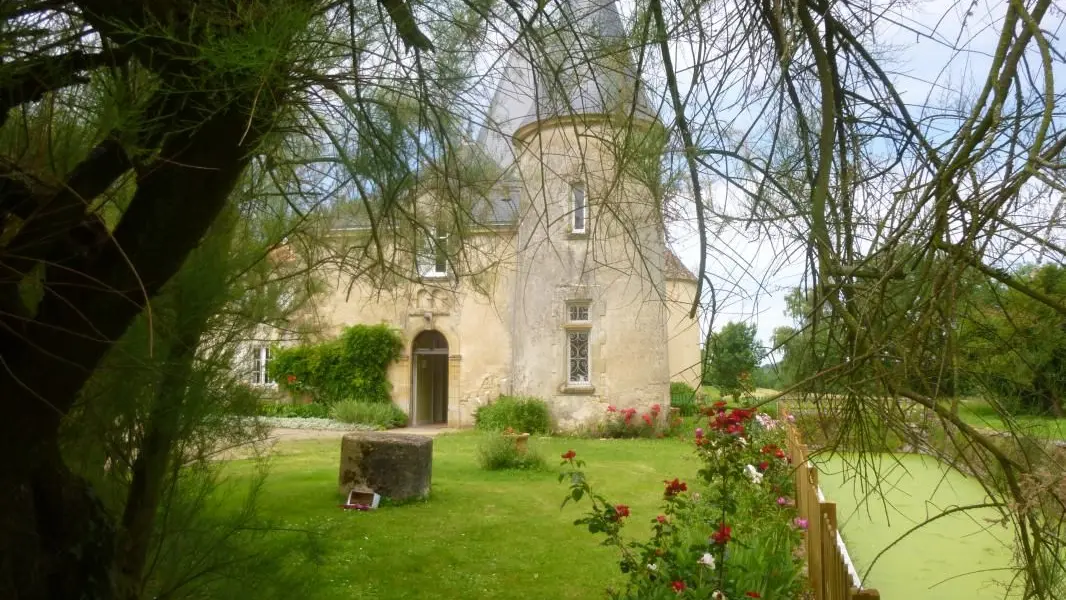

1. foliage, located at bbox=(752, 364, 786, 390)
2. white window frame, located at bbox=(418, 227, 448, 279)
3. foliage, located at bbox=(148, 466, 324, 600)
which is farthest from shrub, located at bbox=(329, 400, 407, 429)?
foliage, located at bbox=(752, 364, 786, 390)

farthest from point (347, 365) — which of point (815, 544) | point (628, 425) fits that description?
point (815, 544)

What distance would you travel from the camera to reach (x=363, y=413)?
1689 centimetres

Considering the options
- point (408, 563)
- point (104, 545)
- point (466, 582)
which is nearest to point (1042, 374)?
point (104, 545)

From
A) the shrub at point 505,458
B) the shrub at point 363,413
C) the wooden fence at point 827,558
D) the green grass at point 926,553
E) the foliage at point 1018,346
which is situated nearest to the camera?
the foliage at point 1018,346

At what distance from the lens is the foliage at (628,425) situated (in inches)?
608

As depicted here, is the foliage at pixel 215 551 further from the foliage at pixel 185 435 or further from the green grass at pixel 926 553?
the green grass at pixel 926 553

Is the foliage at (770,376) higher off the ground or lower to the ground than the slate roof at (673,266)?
lower

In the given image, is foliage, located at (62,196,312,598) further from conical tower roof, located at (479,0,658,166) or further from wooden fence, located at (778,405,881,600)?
wooden fence, located at (778,405,881,600)

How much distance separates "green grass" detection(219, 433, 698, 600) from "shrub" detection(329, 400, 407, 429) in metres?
4.59

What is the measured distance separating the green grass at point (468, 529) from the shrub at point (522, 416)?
10.9ft

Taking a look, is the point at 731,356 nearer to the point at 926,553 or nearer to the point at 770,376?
the point at 770,376

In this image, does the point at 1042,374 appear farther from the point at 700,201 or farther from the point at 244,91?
the point at 244,91

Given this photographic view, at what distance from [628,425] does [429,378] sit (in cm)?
590

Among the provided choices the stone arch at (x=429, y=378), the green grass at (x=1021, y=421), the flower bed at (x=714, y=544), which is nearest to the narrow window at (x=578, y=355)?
the stone arch at (x=429, y=378)
